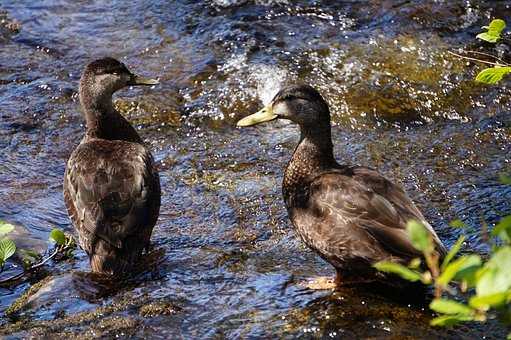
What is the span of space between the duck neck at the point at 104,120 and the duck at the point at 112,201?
0.25 meters

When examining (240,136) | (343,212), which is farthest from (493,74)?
(240,136)

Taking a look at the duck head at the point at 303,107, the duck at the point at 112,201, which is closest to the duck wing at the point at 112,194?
the duck at the point at 112,201

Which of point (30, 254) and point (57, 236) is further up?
point (57, 236)

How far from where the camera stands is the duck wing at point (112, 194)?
5.93m

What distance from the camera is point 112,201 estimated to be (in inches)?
237

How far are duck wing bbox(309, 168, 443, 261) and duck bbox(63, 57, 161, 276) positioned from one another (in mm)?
1192

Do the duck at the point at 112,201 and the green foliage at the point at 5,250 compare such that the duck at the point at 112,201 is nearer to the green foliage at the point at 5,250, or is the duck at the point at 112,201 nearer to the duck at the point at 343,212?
the green foliage at the point at 5,250

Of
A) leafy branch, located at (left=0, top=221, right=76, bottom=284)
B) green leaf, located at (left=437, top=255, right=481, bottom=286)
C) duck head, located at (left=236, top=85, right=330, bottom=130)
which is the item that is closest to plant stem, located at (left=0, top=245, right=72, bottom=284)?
leafy branch, located at (left=0, top=221, right=76, bottom=284)

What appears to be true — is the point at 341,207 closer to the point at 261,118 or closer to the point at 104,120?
the point at 261,118

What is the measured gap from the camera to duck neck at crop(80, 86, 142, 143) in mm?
7286

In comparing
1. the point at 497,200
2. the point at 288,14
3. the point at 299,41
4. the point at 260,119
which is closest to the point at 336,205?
the point at 260,119

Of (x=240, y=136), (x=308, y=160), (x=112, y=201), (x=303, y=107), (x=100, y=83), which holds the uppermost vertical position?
(x=303, y=107)

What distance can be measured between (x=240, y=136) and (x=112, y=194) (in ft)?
8.36

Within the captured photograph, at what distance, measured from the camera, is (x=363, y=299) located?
5277 millimetres
